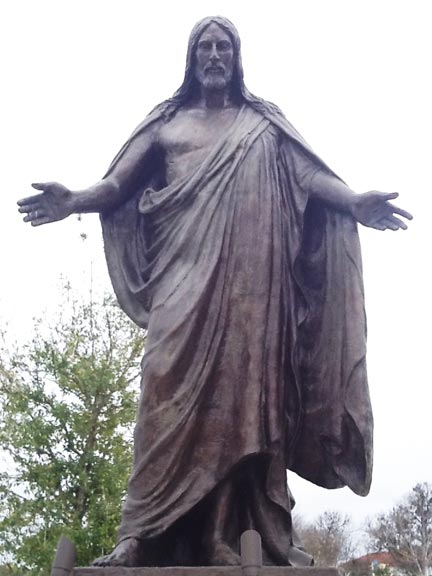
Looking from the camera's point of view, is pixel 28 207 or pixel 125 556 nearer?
pixel 125 556

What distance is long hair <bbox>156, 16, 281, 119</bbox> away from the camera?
19.0ft

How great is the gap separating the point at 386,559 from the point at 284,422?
57.0 meters

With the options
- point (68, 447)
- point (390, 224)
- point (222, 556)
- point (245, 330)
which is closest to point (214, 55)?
point (390, 224)

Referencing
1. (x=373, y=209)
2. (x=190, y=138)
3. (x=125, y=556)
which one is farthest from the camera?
(x=190, y=138)

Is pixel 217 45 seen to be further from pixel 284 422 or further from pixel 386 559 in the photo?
pixel 386 559

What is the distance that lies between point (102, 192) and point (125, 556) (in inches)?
87.2

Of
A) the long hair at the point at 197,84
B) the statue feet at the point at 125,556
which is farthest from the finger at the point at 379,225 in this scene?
the statue feet at the point at 125,556

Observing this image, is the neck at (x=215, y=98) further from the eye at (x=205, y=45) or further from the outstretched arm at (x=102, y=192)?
the outstretched arm at (x=102, y=192)

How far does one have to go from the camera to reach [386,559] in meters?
58.5

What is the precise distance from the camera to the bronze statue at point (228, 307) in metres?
4.77

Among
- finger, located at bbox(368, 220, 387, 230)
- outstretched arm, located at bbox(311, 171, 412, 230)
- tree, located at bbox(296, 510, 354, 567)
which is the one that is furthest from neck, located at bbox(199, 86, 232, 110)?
tree, located at bbox(296, 510, 354, 567)

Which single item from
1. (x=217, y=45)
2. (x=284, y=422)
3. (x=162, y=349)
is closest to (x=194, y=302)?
(x=162, y=349)

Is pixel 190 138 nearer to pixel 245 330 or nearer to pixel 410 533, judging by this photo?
pixel 245 330

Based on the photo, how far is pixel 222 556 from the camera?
15.0ft
